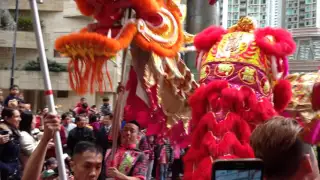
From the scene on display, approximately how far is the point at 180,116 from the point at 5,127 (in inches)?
61.9

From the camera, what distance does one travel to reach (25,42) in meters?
Result: 29.3

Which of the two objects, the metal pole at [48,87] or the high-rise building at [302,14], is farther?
the high-rise building at [302,14]

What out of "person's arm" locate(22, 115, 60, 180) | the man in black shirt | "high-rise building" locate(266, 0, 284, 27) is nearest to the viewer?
"person's arm" locate(22, 115, 60, 180)

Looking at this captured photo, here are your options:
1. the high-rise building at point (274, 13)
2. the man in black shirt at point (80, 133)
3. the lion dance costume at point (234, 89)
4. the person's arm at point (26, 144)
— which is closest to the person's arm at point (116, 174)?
the lion dance costume at point (234, 89)

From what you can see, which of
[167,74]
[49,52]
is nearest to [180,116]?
[167,74]

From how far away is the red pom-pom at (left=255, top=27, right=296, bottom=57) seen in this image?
5.14 metres

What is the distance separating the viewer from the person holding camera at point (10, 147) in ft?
18.6

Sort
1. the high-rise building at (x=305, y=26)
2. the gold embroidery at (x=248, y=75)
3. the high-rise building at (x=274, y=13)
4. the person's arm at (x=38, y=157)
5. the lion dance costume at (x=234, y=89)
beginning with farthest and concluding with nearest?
the high-rise building at (x=274, y=13) → the high-rise building at (x=305, y=26) → the gold embroidery at (x=248, y=75) → the lion dance costume at (x=234, y=89) → the person's arm at (x=38, y=157)

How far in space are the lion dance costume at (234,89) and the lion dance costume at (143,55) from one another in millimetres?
294

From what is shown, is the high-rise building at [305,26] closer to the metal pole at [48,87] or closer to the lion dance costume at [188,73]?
the lion dance costume at [188,73]

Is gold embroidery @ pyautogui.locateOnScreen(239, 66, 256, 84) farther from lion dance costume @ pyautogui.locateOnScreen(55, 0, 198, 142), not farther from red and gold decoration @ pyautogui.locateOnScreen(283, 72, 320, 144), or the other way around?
red and gold decoration @ pyautogui.locateOnScreen(283, 72, 320, 144)

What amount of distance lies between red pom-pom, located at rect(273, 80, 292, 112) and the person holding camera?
2.24 m

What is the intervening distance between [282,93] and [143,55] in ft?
3.74

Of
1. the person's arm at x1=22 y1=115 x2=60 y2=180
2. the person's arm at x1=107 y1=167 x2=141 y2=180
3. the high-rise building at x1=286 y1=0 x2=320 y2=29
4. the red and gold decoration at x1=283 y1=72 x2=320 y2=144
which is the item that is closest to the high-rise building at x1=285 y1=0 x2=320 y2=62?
the high-rise building at x1=286 y1=0 x2=320 y2=29
